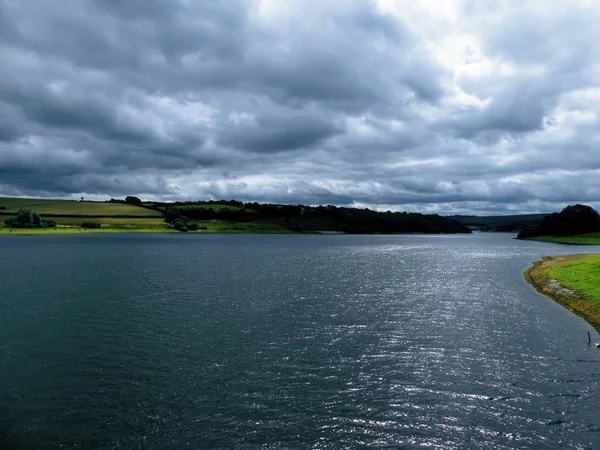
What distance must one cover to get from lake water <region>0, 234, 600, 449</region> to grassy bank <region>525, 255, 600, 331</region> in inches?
74.8

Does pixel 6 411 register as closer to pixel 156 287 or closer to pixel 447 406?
pixel 447 406

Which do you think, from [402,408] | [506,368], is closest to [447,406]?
[402,408]

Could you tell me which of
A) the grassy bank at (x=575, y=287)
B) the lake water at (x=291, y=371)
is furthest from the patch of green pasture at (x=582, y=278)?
the lake water at (x=291, y=371)

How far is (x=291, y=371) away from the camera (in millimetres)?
25438

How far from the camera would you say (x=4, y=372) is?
→ 2494 centimetres

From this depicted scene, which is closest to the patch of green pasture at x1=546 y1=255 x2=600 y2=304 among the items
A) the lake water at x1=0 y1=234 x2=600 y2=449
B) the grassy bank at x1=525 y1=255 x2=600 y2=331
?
the grassy bank at x1=525 y1=255 x2=600 y2=331

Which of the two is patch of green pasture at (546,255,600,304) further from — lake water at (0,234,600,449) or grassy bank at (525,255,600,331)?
lake water at (0,234,600,449)

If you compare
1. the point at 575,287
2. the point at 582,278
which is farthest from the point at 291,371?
the point at 582,278

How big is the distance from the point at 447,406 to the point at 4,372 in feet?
86.9

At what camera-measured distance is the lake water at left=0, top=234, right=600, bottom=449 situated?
60.3ft

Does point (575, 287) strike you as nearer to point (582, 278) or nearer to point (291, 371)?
point (582, 278)

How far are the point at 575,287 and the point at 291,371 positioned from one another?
1770 inches

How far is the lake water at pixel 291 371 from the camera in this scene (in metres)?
18.4

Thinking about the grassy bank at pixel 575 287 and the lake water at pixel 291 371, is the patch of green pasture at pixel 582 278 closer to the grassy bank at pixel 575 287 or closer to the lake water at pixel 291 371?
the grassy bank at pixel 575 287
